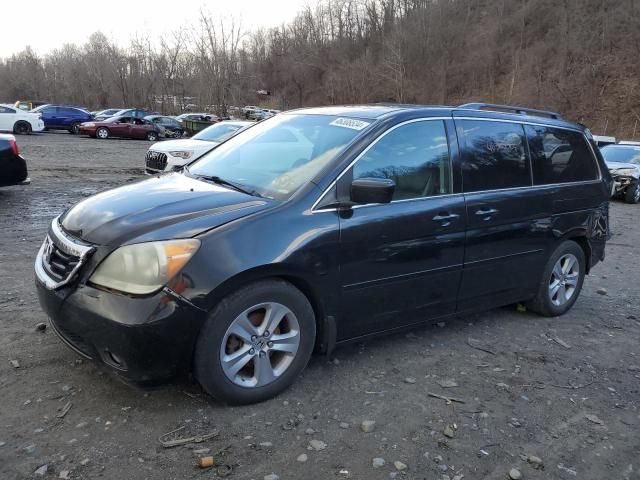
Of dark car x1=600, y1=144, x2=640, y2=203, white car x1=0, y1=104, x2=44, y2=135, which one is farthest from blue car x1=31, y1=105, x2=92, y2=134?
dark car x1=600, y1=144, x2=640, y2=203

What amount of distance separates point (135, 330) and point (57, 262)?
2.70ft

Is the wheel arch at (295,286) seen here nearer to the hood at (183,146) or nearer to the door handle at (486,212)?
the door handle at (486,212)

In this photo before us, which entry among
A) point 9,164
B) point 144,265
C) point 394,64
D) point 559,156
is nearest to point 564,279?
point 559,156

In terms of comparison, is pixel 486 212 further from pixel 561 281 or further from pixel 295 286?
pixel 295 286

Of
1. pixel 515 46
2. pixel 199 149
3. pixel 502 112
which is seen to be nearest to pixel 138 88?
pixel 515 46

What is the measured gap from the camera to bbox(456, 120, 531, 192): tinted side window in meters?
4.27

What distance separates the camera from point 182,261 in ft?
9.66

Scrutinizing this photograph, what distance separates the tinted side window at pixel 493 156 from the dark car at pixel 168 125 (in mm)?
30182

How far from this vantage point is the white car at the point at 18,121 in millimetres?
27594

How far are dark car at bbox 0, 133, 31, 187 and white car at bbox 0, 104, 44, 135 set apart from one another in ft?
68.2

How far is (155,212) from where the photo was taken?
3.26m

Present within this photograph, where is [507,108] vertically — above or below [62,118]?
below

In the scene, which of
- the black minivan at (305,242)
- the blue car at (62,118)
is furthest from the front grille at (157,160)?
the blue car at (62,118)

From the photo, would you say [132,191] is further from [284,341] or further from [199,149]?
[199,149]
